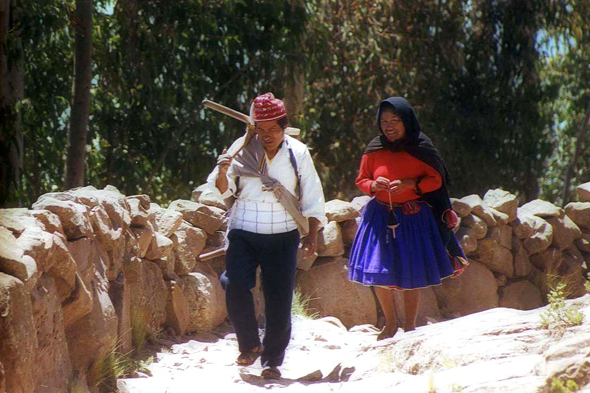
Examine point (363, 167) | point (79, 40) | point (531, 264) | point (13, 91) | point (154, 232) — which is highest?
point (79, 40)

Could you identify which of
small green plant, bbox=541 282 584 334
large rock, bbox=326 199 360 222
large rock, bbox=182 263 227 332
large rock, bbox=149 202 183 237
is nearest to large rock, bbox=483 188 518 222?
large rock, bbox=326 199 360 222

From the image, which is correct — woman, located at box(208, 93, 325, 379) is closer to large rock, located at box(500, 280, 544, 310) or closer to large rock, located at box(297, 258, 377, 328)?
large rock, located at box(297, 258, 377, 328)

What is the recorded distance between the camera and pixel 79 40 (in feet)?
30.9

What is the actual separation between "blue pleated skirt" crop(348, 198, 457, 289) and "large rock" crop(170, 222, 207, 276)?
4.28ft

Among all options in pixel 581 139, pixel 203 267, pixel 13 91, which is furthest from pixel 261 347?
pixel 581 139

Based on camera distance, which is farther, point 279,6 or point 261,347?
point 279,6

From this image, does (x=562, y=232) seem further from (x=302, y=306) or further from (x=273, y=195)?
(x=273, y=195)

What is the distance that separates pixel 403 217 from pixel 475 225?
2.62 m

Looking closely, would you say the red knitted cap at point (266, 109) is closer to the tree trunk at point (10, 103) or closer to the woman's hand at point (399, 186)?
the woman's hand at point (399, 186)

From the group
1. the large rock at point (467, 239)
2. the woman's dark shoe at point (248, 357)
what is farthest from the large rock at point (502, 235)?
the woman's dark shoe at point (248, 357)

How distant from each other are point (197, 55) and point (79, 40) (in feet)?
6.62

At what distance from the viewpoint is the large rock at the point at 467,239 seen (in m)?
8.33

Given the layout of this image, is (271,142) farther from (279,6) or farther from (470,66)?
(470,66)

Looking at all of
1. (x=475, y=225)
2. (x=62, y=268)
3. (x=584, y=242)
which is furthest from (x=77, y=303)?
(x=584, y=242)
